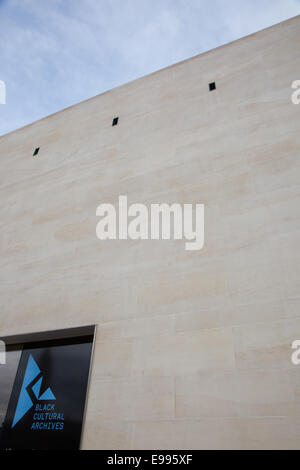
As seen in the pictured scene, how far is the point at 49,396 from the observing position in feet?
12.9

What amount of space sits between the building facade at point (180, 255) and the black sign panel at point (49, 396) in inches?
11.0

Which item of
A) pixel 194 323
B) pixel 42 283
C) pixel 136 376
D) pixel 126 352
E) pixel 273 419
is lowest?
pixel 273 419

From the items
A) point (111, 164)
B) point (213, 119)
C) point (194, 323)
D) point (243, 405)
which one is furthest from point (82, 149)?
point (243, 405)

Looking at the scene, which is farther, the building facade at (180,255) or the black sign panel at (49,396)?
the black sign panel at (49,396)

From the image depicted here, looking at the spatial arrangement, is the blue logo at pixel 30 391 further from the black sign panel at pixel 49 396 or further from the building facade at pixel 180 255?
the building facade at pixel 180 255

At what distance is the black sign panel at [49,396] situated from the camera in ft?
11.8

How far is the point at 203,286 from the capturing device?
372 cm

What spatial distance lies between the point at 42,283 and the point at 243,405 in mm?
3152

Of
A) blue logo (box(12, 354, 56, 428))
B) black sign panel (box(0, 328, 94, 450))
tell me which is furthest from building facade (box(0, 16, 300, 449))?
blue logo (box(12, 354, 56, 428))

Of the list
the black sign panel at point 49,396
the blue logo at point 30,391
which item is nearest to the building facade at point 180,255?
the black sign panel at point 49,396

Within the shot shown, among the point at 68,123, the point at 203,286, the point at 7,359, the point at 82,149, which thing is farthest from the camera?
the point at 68,123

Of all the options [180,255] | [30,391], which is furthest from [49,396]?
[180,255]

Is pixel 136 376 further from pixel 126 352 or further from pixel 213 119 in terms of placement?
pixel 213 119

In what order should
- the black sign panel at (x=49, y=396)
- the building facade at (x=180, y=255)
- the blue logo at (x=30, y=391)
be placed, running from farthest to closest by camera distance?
the blue logo at (x=30, y=391), the black sign panel at (x=49, y=396), the building facade at (x=180, y=255)
